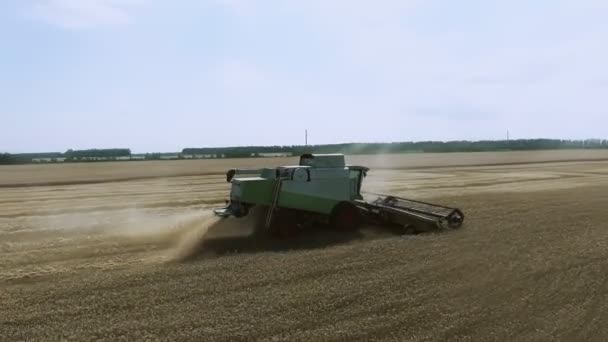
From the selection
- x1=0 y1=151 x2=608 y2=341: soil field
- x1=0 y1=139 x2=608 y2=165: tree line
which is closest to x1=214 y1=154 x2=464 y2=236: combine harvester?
x1=0 y1=151 x2=608 y2=341: soil field

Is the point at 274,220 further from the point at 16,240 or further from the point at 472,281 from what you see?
the point at 16,240

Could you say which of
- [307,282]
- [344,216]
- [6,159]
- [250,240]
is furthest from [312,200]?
[6,159]

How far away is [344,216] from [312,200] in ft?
3.07

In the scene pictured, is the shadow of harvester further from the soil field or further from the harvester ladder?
the harvester ladder

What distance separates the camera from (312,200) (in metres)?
11.8

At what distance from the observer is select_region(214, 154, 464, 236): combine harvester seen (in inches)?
444

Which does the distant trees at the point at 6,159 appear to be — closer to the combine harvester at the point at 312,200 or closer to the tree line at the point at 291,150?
the tree line at the point at 291,150

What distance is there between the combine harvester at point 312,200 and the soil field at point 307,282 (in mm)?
397

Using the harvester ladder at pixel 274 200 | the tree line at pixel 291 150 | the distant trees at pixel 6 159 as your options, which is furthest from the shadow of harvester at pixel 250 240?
the distant trees at pixel 6 159

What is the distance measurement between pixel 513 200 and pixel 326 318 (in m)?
13.4

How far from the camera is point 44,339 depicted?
626 cm

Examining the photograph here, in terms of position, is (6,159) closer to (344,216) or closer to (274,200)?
(274,200)

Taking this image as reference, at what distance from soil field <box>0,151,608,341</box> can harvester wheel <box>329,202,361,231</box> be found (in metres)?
0.34

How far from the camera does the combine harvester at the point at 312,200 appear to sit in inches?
444
